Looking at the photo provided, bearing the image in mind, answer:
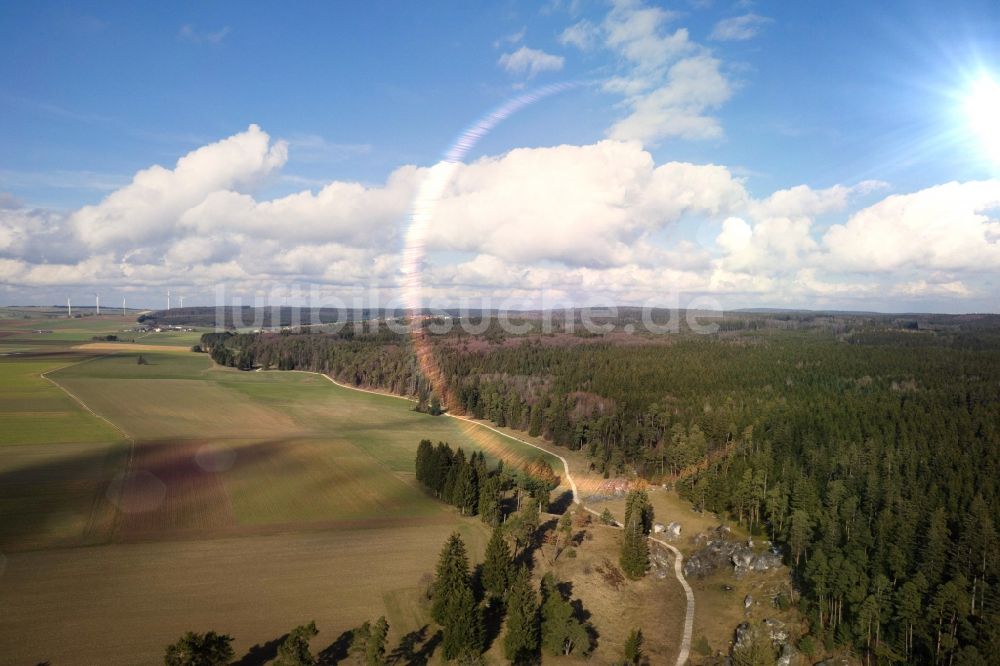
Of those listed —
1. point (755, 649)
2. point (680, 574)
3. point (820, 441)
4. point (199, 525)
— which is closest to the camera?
point (755, 649)

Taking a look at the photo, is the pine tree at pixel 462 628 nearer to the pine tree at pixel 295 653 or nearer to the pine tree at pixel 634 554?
the pine tree at pixel 295 653

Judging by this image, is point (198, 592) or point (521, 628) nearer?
point (521, 628)

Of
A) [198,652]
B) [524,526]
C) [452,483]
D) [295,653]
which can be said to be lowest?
[524,526]

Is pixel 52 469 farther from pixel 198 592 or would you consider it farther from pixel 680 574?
pixel 680 574

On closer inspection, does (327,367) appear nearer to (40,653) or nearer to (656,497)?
(656,497)

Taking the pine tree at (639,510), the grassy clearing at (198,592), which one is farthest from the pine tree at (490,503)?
the pine tree at (639,510)

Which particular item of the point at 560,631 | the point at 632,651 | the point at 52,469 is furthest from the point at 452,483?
the point at 52,469

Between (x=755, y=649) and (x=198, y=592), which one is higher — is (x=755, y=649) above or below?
below

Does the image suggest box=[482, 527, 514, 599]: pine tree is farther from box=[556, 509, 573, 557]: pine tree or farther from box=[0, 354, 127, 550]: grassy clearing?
box=[0, 354, 127, 550]: grassy clearing
